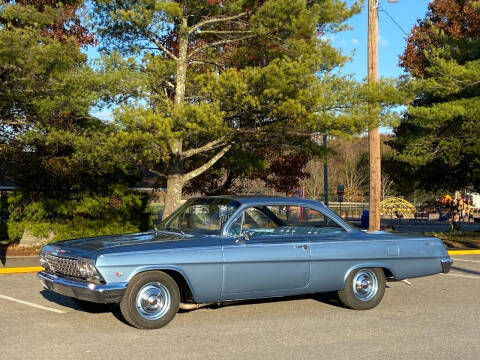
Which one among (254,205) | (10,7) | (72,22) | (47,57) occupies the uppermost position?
(72,22)

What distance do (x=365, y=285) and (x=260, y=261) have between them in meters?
1.74

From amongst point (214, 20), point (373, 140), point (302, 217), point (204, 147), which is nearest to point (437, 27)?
point (373, 140)

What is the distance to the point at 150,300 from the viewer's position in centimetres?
666

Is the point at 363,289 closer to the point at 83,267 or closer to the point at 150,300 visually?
the point at 150,300

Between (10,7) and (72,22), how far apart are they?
436 cm

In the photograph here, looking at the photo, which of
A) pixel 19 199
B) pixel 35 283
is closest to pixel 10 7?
pixel 19 199

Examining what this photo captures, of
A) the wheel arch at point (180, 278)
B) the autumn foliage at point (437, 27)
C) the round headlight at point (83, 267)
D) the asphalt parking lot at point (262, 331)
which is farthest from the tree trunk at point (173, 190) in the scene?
the autumn foliage at point (437, 27)

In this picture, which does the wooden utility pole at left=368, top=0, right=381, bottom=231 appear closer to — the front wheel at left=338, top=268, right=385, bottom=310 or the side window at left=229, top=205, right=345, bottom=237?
the side window at left=229, top=205, right=345, bottom=237

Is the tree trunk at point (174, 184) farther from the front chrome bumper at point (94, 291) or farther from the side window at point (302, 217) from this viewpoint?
the front chrome bumper at point (94, 291)

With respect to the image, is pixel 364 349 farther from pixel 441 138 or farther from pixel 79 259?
pixel 441 138

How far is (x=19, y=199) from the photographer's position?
52.2 feet

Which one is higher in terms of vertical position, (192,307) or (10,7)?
(10,7)

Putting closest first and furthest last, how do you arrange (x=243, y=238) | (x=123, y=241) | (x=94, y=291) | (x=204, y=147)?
(x=94, y=291)
(x=123, y=241)
(x=243, y=238)
(x=204, y=147)

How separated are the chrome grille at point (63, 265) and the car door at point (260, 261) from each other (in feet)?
A: 5.54
